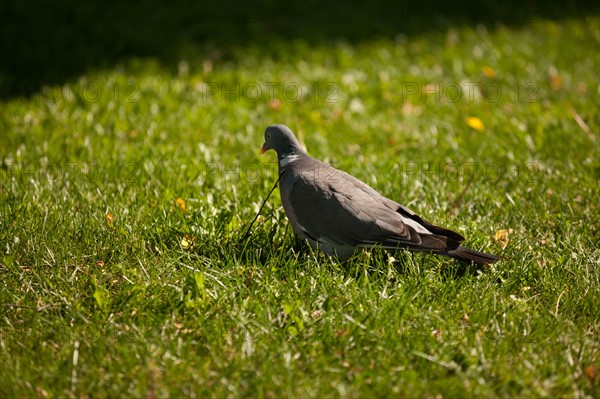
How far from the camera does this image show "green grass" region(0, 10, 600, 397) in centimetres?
251

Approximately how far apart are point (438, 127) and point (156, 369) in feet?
11.8

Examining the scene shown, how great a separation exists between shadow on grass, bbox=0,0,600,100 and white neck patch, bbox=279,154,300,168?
312 cm

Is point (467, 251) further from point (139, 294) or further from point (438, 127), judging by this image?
point (438, 127)

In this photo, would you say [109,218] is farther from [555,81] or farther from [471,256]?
[555,81]

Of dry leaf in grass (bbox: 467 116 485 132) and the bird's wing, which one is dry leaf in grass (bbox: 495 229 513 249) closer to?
the bird's wing

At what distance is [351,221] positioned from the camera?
3168 millimetres

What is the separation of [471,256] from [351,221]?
59 centimetres

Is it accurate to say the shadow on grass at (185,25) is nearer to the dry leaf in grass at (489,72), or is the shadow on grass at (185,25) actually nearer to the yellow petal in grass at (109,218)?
the dry leaf in grass at (489,72)

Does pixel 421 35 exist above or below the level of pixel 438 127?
above

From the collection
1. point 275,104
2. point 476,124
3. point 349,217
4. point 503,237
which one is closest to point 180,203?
point 349,217

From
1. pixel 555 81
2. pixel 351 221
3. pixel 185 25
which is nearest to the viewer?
pixel 351 221

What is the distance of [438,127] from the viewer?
212 inches

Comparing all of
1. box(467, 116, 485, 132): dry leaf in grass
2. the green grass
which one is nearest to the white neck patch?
the green grass

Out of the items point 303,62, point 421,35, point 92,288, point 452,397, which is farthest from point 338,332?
point 421,35
